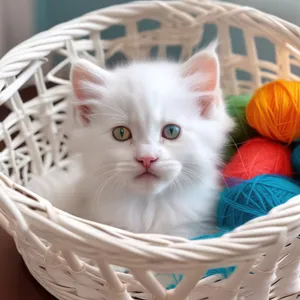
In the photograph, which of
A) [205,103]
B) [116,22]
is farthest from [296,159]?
[116,22]

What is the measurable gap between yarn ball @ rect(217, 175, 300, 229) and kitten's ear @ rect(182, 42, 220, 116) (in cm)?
17

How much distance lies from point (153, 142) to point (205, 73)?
0.18 m

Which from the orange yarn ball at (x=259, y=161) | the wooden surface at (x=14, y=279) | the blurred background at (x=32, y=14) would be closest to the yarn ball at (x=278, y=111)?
the orange yarn ball at (x=259, y=161)

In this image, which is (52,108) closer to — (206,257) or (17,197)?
(17,197)

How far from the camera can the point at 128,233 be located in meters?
0.65

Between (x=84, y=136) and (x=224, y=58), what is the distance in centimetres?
59

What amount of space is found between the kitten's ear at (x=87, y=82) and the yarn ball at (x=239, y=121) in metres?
0.37

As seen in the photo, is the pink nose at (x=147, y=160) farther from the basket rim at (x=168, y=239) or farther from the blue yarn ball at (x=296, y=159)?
the blue yarn ball at (x=296, y=159)

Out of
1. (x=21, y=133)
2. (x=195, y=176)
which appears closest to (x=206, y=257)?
(x=195, y=176)

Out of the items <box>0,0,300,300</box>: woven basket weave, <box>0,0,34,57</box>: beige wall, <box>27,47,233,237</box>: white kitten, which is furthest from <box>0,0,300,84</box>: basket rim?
<box>0,0,34,57</box>: beige wall

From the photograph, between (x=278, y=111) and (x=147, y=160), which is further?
(x=278, y=111)

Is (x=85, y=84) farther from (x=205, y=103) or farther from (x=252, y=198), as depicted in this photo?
(x=252, y=198)

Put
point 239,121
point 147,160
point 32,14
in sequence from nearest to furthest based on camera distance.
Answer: point 147,160, point 239,121, point 32,14

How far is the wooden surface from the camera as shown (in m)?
0.95
